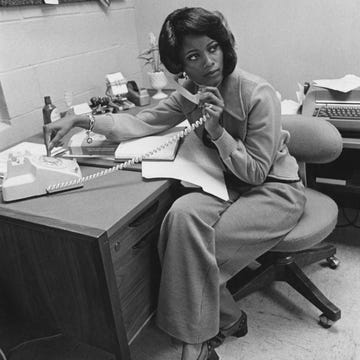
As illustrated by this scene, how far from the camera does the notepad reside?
4.01 feet

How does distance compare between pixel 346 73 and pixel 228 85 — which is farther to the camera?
pixel 346 73

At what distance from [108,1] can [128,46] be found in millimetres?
284

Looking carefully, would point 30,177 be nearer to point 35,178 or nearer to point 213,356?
point 35,178

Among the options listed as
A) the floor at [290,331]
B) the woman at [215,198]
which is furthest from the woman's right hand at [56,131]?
the floor at [290,331]

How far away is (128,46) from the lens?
2.21 m

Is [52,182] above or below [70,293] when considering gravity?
above

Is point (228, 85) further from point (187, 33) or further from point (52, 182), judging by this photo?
point (52, 182)

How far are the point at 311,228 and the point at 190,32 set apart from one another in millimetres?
736

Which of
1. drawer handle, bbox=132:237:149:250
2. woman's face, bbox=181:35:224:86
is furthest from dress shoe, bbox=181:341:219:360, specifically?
woman's face, bbox=181:35:224:86

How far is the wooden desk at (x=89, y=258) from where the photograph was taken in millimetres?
940

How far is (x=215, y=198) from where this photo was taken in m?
1.20

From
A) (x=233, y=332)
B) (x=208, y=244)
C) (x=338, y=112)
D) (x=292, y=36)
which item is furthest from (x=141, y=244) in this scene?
(x=292, y=36)

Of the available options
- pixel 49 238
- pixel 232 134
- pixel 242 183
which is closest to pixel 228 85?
pixel 232 134

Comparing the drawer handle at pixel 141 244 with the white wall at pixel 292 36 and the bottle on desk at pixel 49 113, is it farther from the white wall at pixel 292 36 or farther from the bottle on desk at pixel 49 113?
the white wall at pixel 292 36
